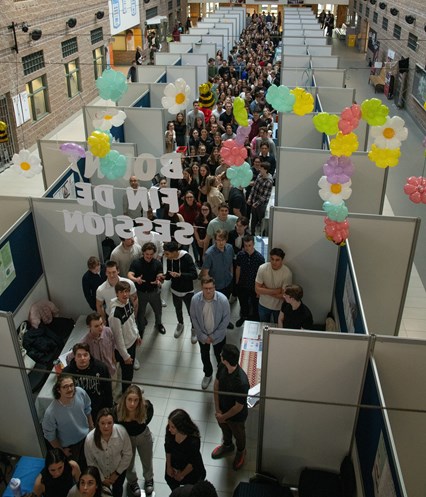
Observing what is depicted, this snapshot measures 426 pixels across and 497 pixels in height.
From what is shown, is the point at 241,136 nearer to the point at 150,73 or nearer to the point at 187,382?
the point at 187,382

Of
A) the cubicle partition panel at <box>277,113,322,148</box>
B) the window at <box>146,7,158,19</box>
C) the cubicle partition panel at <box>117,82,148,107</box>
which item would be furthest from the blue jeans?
the window at <box>146,7,158,19</box>

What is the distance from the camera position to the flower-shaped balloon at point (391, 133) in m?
4.95

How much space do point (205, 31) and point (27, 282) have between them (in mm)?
13693

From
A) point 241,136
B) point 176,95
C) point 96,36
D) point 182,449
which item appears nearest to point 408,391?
point 182,449

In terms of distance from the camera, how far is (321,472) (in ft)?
12.3

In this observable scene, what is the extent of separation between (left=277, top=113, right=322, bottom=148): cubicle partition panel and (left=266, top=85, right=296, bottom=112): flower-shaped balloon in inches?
98.5

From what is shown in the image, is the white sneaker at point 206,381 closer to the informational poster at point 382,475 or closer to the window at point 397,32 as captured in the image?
the informational poster at point 382,475

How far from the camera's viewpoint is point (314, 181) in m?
6.43

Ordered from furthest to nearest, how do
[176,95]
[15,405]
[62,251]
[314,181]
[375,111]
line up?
[314,181]
[176,95]
[62,251]
[375,111]
[15,405]

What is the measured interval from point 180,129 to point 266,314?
4931mm

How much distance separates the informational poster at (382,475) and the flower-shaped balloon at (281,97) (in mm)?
3722

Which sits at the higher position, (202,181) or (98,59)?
(202,181)

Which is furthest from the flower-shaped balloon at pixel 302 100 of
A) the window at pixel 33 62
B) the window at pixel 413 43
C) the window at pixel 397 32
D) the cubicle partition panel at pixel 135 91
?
the window at pixel 397 32

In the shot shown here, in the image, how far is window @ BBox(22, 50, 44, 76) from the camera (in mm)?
11406
